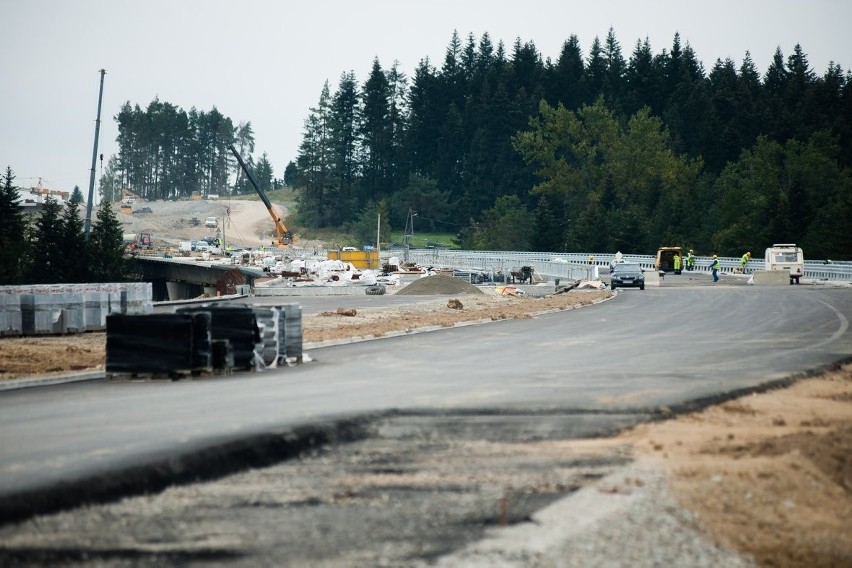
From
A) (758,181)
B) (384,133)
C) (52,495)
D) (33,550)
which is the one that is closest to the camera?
(33,550)

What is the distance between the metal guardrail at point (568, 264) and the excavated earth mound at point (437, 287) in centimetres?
899

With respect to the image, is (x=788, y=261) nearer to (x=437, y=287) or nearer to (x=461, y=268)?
(x=437, y=287)

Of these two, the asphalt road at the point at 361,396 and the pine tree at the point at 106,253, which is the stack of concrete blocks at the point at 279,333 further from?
the pine tree at the point at 106,253

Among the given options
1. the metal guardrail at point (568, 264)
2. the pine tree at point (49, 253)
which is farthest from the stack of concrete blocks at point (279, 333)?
the pine tree at point (49, 253)

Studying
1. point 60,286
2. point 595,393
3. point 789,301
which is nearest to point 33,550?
point 595,393

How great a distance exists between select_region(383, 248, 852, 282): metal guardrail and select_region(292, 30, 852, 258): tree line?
11368mm

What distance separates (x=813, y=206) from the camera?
10081cm

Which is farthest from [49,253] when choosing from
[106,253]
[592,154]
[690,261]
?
[592,154]

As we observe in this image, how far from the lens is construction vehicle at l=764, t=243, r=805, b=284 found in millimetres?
63938

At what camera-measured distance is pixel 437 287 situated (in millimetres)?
57781

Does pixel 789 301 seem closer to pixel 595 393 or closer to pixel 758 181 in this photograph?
pixel 595 393

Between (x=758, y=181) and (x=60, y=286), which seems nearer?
(x=60, y=286)

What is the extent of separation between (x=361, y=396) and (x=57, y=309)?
1842 cm

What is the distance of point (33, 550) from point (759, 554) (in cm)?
513
